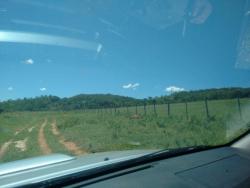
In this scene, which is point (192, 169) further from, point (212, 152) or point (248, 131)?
point (248, 131)

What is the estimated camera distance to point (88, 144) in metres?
Result: 10.9

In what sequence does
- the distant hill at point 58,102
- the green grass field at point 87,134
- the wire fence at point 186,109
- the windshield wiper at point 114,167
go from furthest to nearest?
the wire fence at point 186,109, the green grass field at point 87,134, the distant hill at point 58,102, the windshield wiper at point 114,167

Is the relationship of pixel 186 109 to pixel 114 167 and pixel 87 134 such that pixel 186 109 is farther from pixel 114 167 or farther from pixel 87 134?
pixel 114 167

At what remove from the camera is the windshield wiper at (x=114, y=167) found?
99.0 inches

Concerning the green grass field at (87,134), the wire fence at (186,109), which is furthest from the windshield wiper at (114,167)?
the wire fence at (186,109)

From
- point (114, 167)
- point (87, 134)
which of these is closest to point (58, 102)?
point (114, 167)

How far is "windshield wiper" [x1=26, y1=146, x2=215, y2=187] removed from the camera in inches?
99.0

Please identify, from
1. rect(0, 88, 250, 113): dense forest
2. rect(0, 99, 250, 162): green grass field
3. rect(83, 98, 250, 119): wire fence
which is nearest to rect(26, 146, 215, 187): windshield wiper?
rect(0, 99, 250, 162): green grass field

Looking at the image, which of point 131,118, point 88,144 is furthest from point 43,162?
point 131,118

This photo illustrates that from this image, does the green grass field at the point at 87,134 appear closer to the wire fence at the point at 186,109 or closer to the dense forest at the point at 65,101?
the wire fence at the point at 186,109

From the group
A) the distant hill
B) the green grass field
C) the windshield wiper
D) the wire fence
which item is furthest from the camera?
the wire fence

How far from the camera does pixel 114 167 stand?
304cm

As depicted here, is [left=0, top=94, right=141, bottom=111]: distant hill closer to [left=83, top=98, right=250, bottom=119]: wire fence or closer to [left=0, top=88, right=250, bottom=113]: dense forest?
[left=0, top=88, right=250, bottom=113]: dense forest

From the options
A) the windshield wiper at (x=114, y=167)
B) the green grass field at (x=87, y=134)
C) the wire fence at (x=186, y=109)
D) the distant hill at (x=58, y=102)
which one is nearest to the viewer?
the windshield wiper at (x=114, y=167)
